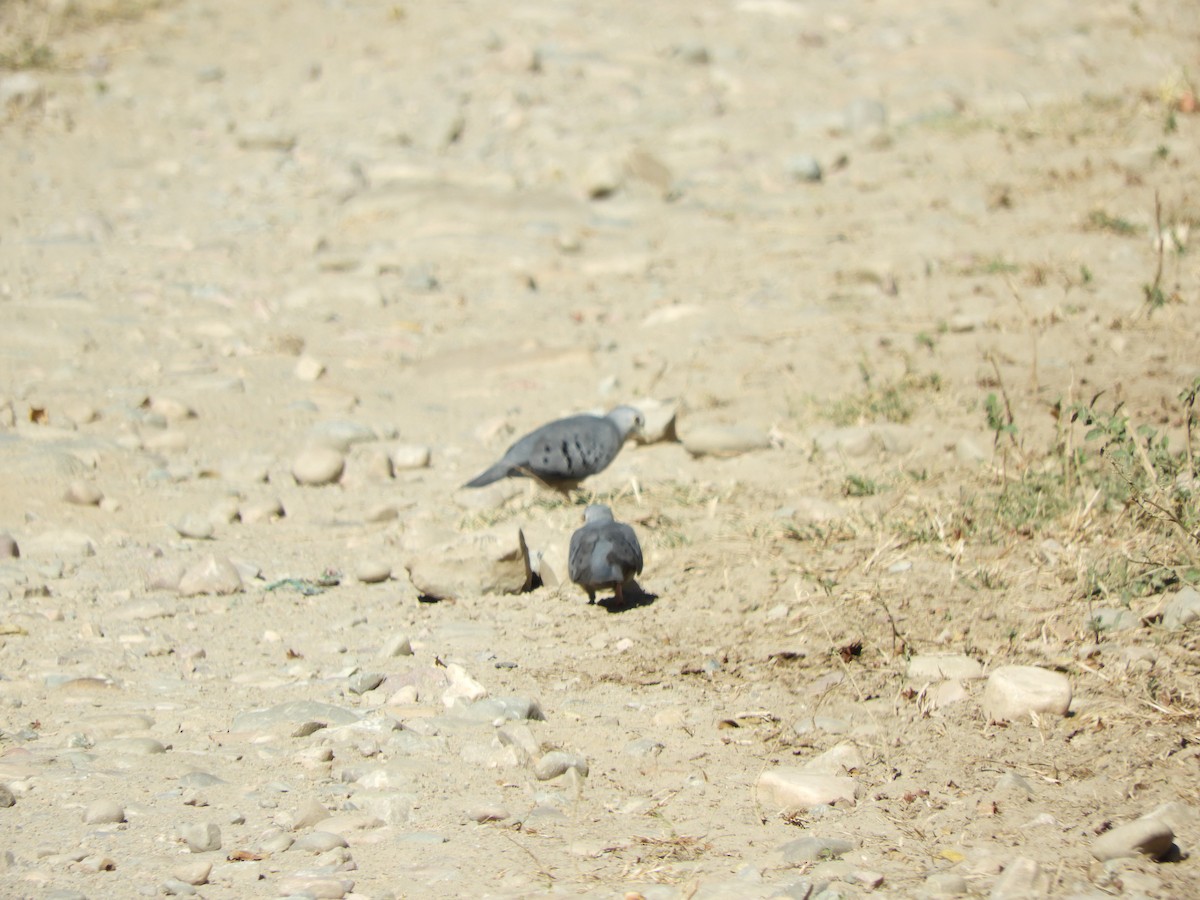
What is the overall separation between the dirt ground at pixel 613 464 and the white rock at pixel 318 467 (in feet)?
0.16

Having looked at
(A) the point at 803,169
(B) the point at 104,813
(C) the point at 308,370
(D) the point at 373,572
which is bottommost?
(D) the point at 373,572

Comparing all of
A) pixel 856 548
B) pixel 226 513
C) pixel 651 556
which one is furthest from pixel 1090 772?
pixel 226 513

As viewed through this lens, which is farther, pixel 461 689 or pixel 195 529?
pixel 195 529

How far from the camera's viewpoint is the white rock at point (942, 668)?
325 cm

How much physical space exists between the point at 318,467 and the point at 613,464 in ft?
3.67

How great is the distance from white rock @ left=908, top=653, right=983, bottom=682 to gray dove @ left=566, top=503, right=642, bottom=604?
32.6 inches

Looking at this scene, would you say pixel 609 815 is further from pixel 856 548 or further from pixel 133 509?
pixel 133 509

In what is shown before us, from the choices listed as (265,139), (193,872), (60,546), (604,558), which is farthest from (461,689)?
(265,139)

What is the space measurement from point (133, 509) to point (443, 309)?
8.69 feet

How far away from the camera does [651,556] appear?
13.8ft

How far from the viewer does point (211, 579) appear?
13.4 feet

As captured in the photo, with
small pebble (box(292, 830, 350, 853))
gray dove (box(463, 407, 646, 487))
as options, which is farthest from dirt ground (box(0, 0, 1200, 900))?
gray dove (box(463, 407, 646, 487))

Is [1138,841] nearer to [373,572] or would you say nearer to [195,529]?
[373,572]

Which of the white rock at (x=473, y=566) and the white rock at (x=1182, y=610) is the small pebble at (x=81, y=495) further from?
the white rock at (x=1182, y=610)
